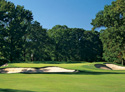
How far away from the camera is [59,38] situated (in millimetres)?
70562

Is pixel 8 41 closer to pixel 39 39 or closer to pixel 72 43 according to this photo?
pixel 39 39

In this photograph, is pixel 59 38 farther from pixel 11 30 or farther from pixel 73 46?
pixel 11 30

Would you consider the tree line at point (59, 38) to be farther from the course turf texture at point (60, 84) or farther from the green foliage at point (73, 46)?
the course turf texture at point (60, 84)

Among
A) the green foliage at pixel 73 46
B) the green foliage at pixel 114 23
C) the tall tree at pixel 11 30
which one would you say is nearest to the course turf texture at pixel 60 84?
the green foliage at pixel 114 23

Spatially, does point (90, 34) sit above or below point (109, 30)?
above

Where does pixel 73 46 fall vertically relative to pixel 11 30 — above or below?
below

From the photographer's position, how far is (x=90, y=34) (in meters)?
76.3

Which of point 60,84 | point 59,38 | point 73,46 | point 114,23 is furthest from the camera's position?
point 73,46

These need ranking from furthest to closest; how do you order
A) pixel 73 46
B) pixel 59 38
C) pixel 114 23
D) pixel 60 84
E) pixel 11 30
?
pixel 73 46
pixel 59 38
pixel 11 30
pixel 114 23
pixel 60 84

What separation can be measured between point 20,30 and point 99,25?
2456cm

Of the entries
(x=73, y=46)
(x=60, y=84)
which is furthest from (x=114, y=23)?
(x=73, y=46)

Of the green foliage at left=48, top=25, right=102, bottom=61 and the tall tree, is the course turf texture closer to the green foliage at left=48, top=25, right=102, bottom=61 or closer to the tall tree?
the tall tree

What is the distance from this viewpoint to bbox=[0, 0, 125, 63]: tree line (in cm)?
3456

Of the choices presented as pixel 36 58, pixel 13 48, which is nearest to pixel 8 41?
pixel 13 48
